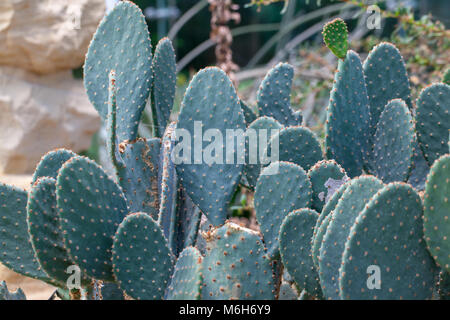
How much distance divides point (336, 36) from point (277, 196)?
33 centimetres

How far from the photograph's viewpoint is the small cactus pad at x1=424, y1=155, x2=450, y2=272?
0.68 meters

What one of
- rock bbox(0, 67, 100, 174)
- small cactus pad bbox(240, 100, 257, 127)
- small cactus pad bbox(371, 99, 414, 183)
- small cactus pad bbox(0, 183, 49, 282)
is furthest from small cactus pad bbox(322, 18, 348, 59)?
rock bbox(0, 67, 100, 174)

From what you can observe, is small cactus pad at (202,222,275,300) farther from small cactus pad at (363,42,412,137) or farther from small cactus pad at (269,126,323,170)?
small cactus pad at (363,42,412,137)

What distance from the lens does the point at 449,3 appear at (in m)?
3.07

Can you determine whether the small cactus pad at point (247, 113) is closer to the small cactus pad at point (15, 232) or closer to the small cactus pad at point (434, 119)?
the small cactus pad at point (434, 119)

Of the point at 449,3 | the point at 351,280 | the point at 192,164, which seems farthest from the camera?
the point at 449,3

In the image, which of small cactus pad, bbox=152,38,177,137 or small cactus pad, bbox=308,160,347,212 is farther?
small cactus pad, bbox=152,38,177,137

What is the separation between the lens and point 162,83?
1.09m

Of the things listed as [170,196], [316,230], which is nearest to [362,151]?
[316,230]

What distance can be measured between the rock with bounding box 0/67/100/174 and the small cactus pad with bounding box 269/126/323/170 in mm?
1862

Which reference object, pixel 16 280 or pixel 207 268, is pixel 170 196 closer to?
pixel 207 268

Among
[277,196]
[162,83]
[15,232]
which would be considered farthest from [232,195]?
[15,232]
